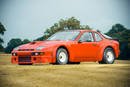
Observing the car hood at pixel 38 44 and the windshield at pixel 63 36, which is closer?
the car hood at pixel 38 44

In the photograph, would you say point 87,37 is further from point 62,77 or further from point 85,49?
point 62,77

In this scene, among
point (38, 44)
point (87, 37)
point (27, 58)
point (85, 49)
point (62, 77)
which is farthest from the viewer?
point (87, 37)

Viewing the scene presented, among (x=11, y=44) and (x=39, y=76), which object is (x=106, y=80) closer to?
(x=39, y=76)

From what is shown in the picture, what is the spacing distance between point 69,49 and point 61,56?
294mm

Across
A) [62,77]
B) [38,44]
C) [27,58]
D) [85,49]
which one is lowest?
[62,77]

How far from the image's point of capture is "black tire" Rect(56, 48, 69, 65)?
962cm

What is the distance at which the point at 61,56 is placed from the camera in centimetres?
973

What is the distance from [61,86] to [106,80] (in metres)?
1.04

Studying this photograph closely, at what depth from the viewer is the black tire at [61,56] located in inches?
379

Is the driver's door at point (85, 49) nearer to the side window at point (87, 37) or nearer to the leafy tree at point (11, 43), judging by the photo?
the side window at point (87, 37)

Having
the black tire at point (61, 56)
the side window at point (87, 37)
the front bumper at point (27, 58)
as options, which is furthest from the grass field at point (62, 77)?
the side window at point (87, 37)

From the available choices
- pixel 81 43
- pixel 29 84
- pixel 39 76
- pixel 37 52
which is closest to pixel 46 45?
pixel 37 52

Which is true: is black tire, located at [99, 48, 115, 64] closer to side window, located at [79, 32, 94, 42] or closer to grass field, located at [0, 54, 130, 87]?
side window, located at [79, 32, 94, 42]

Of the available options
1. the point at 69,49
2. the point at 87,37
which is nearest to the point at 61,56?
the point at 69,49
